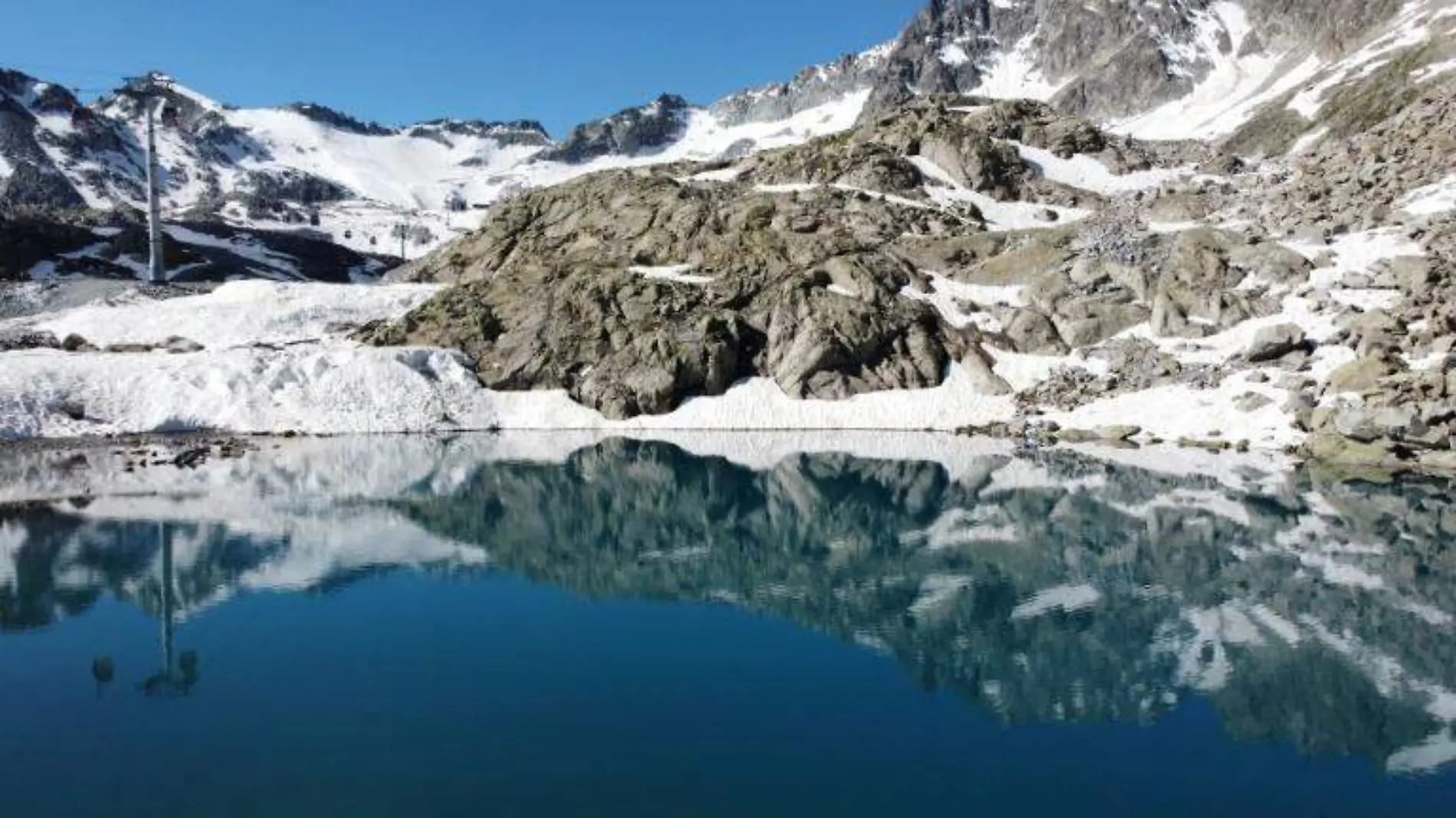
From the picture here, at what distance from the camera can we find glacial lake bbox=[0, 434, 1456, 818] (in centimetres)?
1661

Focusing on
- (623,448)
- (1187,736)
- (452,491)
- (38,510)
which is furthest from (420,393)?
(1187,736)

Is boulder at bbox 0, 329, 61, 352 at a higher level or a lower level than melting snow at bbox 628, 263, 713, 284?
lower

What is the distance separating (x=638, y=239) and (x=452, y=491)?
4524cm

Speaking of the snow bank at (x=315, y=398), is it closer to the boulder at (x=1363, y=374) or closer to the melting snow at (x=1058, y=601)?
the boulder at (x=1363, y=374)

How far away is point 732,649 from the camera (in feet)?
79.5

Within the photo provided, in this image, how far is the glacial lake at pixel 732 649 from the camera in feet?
54.5

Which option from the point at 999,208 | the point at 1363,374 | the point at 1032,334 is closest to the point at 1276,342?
the point at 1363,374

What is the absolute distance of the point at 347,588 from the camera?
30500mm

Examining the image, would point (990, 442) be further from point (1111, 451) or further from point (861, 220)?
point (861, 220)

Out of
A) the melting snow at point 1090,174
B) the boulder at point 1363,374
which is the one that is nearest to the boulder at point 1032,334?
the boulder at point 1363,374

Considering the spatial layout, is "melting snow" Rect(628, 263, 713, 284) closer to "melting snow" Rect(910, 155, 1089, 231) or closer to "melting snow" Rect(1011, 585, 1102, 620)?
"melting snow" Rect(910, 155, 1089, 231)

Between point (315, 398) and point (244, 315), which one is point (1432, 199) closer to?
point (315, 398)

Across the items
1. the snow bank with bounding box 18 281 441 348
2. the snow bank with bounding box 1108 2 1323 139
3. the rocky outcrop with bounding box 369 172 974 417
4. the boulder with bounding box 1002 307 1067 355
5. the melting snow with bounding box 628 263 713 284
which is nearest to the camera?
the boulder with bounding box 1002 307 1067 355

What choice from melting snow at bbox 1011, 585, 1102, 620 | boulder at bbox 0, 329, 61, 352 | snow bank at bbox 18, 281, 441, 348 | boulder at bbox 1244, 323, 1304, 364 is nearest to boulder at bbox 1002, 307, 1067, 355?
boulder at bbox 1244, 323, 1304, 364
